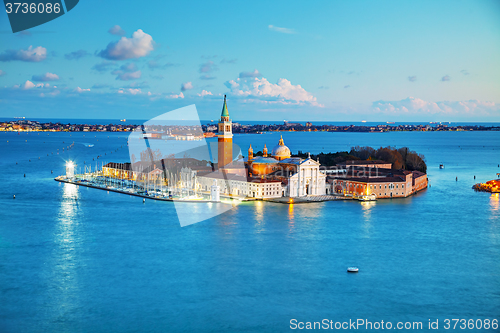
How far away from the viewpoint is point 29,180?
27.9 metres

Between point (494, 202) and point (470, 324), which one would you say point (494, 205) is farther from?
point (470, 324)

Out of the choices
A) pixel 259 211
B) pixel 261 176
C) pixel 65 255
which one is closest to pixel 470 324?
pixel 65 255

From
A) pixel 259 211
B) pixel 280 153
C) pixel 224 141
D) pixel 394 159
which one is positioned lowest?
pixel 259 211

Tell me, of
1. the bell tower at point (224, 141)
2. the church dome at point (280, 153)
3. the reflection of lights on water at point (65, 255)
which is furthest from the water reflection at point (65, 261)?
the church dome at point (280, 153)

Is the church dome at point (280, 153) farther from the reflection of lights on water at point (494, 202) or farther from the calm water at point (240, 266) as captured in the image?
the reflection of lights on water at point (494, 202)

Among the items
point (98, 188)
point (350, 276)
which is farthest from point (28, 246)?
point (98, 188)

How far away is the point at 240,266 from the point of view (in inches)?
472

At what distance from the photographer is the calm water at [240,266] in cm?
938

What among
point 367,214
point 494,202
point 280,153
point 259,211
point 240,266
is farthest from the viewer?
point 280,153

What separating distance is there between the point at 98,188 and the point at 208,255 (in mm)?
14009

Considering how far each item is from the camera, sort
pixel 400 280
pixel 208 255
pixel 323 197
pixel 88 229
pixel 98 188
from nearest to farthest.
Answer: pixel 400 280 < pixel 208 255 < pixel 88 229 < pixel 323 197 < pixel 98 188

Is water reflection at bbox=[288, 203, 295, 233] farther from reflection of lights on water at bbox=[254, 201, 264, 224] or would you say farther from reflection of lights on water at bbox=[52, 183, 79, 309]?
reflection of lights on water at bbox=[52, 183, 79, 309]

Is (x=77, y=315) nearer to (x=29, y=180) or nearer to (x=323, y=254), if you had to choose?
(x=323, y=254)

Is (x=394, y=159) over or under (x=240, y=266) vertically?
over
